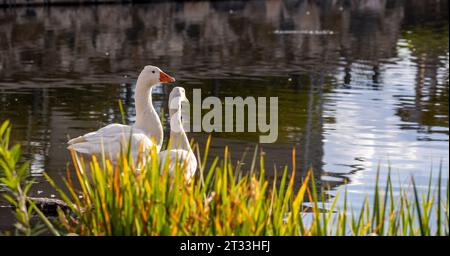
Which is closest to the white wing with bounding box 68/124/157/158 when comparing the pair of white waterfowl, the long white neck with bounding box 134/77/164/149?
the pair of white waterfowl

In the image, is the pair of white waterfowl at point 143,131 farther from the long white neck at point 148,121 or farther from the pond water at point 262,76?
the pond water at point 262,76

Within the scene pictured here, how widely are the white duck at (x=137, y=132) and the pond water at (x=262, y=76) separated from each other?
45.4 inches

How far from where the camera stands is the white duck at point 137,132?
1067 cm

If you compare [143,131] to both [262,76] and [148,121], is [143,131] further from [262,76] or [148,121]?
[262,76]

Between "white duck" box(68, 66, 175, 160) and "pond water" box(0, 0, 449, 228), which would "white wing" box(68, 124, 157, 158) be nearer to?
"white duck" box(68, 66, 175, 160)

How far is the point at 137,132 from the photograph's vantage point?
36.4 ft

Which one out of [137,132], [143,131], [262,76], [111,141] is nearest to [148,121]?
[143,131]

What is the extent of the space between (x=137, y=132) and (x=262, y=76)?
1544cm

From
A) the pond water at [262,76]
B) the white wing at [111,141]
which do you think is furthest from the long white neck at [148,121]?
the pond water at [262,76]

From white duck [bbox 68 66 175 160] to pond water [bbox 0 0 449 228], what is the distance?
115 centimetres

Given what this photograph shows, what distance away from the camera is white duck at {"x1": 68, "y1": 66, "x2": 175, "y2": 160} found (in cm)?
1067
